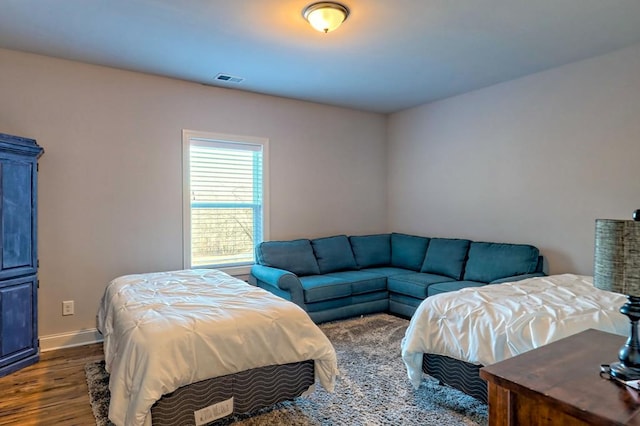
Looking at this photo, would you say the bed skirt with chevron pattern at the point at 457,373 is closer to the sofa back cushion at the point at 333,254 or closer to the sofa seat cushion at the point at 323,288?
the sofa seat cushion at the point at 323,288

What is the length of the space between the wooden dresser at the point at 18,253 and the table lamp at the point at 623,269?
371 cm

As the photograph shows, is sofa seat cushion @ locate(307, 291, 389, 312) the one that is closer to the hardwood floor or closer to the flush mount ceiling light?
the hardwood floor

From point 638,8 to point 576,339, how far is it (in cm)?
245

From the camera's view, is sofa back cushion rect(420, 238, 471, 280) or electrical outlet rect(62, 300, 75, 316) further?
sofa back cushion rect(420, 238, 471, 280)

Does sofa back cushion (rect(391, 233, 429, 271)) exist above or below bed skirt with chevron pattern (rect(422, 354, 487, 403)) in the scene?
above

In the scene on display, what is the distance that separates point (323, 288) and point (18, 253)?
2.66 meters

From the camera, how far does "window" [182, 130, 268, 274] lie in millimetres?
4230

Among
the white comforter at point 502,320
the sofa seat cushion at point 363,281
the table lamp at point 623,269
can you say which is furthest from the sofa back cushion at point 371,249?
the table lamp at point 623,269

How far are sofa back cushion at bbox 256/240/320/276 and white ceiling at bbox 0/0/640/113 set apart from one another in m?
1.83

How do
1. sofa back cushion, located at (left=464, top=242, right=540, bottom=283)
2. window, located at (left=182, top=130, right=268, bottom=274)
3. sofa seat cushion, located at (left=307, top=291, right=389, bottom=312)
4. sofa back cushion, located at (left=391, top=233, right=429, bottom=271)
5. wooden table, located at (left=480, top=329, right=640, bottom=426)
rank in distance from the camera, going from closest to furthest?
1. wooden table, located at (left=480, top=329, right=640, bottom=426)
2. sofa back cushion, located at (left=464, top=242, right=540, bottom=283)
3. sofa seat cushion, located at (left=307, top=291, right=389, bottom=312)
4. window, located at (left=182, top=130, right=268, bottom=274)
5. sofa back cushion, located at (left=391, top=233, right=429, bottom=271)

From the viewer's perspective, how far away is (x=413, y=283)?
4.22 meters

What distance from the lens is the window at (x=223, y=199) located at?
423cm

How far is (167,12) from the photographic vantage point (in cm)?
267

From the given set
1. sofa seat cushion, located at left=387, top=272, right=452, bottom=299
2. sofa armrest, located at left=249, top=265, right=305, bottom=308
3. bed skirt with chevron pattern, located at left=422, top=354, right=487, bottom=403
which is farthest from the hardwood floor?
sofa seat cushion, located at left=387, top=272, right=452, bottom=299
